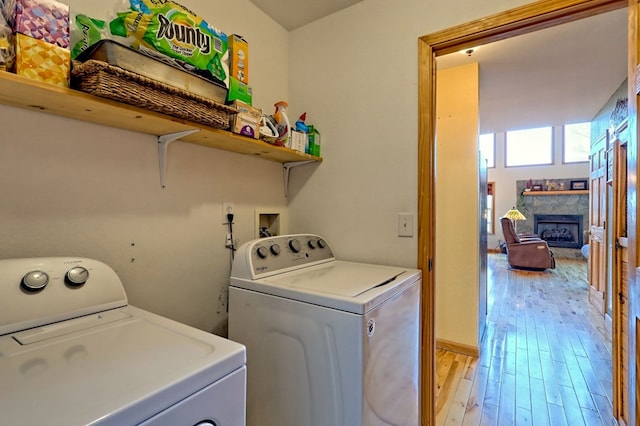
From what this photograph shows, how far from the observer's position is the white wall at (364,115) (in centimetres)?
153

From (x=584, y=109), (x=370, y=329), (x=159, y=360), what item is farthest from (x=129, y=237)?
(x=584, y=109)

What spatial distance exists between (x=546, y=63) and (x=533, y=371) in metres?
2.44

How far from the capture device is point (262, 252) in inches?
52.3

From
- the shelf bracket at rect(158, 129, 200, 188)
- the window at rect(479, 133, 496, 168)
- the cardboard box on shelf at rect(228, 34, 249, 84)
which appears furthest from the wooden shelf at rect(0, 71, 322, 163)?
the window at rect(479, 133, 496, 168)

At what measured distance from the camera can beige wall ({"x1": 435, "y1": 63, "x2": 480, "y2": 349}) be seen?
2576mm

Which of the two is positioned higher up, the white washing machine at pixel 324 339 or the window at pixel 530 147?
the window at pixel 530 147

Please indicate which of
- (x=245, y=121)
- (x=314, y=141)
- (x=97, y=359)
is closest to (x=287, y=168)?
(x=314, y=141)

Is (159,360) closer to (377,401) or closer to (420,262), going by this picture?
(377,401)

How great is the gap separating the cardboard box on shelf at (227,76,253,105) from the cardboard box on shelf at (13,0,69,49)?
A: 523mm

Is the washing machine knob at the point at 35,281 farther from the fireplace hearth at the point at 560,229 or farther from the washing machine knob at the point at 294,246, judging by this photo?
the fireplace hearth at the point at 560,229

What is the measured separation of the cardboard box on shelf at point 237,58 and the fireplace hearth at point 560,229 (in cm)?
934

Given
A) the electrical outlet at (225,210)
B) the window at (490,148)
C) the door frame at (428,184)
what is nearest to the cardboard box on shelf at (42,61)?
the electrical outlet at (225,210)

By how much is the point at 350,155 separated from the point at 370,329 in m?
1.01

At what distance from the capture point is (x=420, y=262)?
1494 mm
